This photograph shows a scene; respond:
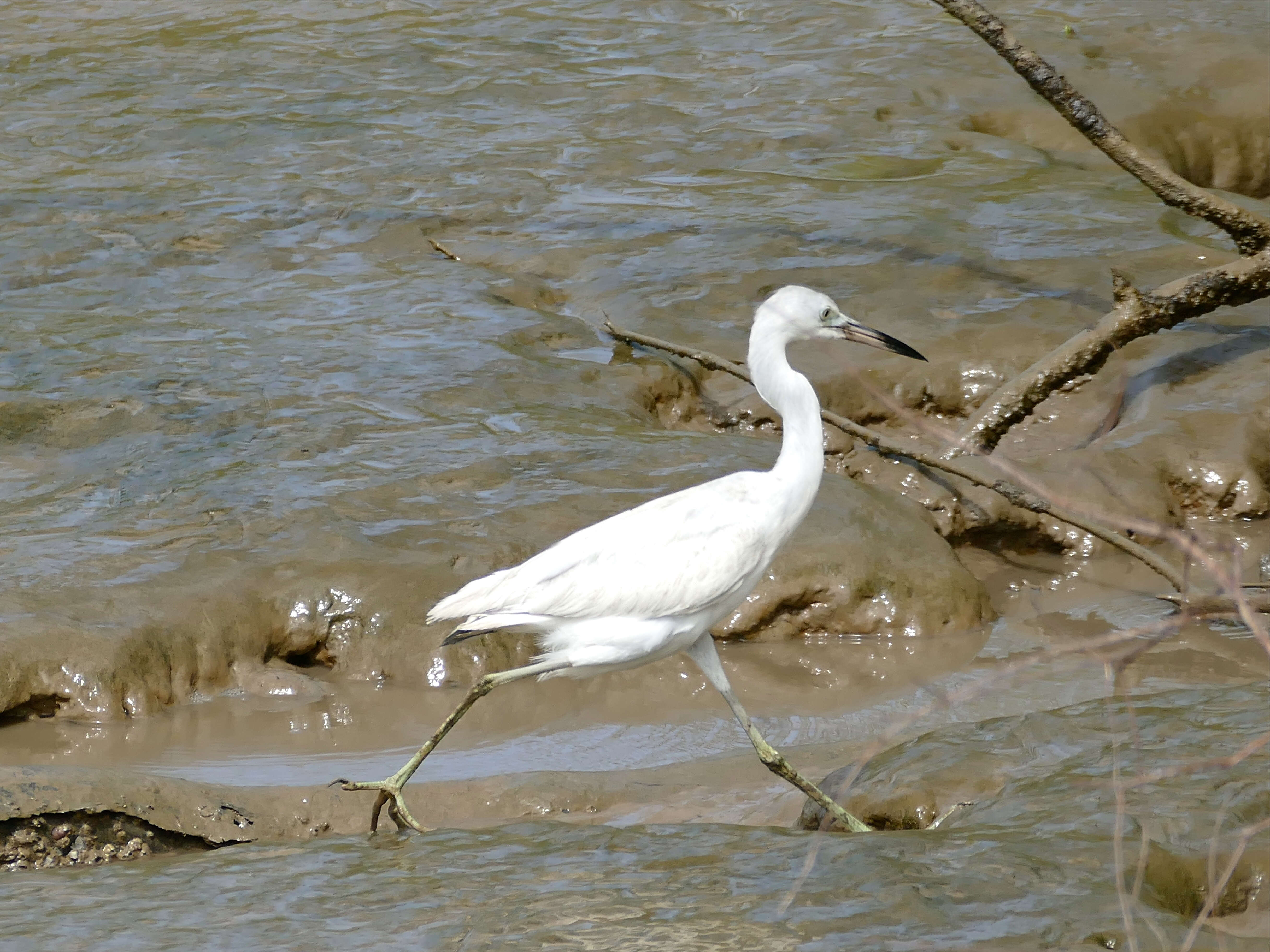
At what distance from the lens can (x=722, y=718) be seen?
5.46 m

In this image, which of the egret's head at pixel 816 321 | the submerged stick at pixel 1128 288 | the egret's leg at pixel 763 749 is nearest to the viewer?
the egret's leg at pixel 763 749

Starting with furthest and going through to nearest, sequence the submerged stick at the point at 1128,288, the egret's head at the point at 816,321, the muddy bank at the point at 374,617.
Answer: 1. the submerged stick at the point at 1128,288
2. the muddy bank at the point at 374,617
3. the egret's head at the point at 816,321

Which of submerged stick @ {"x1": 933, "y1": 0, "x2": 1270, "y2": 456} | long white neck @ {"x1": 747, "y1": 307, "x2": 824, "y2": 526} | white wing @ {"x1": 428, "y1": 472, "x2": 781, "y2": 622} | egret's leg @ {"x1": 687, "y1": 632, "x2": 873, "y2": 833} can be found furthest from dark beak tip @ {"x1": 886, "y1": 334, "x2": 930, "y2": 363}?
submerged stick @ {"x1": 933, "y1": 0, "x2": 1270, "y2": 456}

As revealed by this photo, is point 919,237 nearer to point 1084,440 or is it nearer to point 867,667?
point 1084,440

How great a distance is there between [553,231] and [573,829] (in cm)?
572

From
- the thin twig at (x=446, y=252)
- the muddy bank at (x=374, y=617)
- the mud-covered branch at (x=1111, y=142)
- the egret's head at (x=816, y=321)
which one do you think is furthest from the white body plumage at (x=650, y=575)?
the thin twig at (x=446, y=252)

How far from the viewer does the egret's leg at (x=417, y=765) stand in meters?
4.30

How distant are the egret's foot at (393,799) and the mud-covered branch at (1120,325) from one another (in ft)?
10.9

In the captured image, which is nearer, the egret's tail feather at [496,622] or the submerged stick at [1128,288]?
the egret's tail feather at [496,622]

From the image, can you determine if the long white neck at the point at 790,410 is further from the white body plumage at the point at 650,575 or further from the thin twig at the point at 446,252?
the thin twig at the point at 446,252

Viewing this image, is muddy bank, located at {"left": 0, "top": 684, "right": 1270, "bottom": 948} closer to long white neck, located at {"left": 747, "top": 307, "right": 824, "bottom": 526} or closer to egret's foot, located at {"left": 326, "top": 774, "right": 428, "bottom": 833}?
egret's foot, located at {"left": 326, "top": 774, "right": 428, "bottom": 833}

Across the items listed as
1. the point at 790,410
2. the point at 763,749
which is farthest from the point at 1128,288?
the point at 763,749

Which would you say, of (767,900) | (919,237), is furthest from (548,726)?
(919,237)

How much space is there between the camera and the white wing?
4.34 metres
